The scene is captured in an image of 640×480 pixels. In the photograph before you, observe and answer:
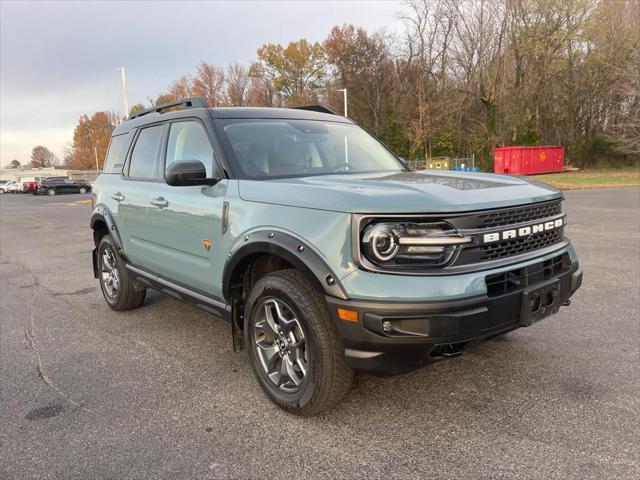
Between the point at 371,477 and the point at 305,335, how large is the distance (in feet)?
2.64

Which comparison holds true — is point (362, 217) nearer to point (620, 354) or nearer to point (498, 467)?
point (498, 467)

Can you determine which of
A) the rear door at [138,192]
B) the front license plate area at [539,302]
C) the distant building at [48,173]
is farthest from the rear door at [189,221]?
the distant building at [48,173]

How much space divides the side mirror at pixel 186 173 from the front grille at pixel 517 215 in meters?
1.81

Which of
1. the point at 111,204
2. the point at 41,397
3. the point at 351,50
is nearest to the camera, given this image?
the point at 41,397

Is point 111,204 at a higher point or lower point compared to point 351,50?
lower

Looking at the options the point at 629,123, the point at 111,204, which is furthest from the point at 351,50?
the point at 111,204

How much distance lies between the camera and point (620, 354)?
3.70m

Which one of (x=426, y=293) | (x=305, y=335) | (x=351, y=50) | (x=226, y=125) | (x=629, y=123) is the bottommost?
(x=305, y=335)

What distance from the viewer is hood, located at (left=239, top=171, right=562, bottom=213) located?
2.47 m

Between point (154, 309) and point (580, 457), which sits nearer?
point (580, 457)

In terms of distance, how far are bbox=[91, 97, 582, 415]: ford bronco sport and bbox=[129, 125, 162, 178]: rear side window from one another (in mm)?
129

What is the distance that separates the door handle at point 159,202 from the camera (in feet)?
12.8

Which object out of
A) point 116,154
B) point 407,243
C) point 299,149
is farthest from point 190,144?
point 407,243

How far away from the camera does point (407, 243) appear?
2.44m
